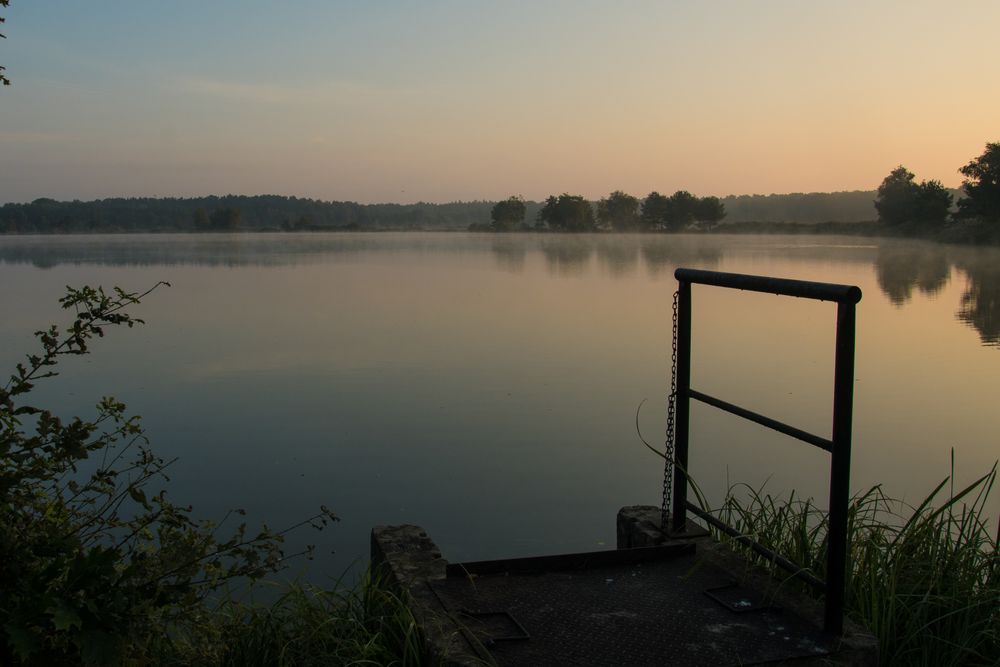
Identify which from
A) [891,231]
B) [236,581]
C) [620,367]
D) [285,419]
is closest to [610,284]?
[620,367]

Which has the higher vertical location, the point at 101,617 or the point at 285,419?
the point at 101,617

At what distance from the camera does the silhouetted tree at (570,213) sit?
A: 8412 centimetres

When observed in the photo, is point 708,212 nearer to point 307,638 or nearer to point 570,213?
point 570,213

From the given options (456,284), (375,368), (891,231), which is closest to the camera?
(375,368)

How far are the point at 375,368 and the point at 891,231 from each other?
164 feet

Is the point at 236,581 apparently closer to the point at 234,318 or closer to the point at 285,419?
the point at 285,419

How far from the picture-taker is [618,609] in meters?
3.08

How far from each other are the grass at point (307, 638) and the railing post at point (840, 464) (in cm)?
124

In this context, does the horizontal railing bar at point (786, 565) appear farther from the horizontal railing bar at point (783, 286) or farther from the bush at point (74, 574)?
the bush at point (74, 574)

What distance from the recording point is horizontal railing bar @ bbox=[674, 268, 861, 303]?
264 centimetres

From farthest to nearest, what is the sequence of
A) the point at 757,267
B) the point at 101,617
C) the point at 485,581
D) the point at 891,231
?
1. the point at 891,231
2. the point at 757,267
3. the point at 485,581
4. the point at 101,617

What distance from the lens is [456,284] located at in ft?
68.2

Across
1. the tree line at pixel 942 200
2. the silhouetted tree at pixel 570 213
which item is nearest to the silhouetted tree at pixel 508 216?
the silhouetted tree at pixel 570 213

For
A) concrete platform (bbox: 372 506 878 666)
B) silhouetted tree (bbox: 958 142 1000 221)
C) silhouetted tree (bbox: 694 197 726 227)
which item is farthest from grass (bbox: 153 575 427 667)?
silhouetted tree (bbox: 694 197 726 227)
